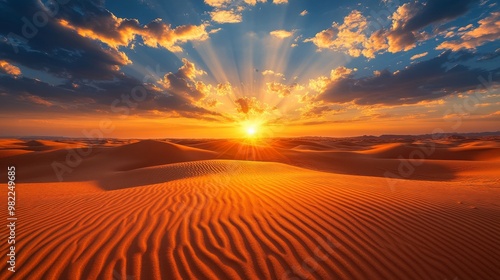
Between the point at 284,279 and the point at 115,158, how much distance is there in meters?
23.8

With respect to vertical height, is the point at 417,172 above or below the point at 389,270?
below

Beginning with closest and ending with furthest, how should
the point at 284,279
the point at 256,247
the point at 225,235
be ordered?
1. the point at 284,279
2. the point at 256,247
3. the point at 225,235

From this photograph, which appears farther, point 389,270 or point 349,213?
point 349,213

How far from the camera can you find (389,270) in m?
2.85

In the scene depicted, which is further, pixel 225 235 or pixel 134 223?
pixel 134 223

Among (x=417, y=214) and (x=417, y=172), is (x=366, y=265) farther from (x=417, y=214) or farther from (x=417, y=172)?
(x=417, y=172)

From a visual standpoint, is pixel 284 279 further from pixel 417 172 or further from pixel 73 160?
pixel 73 160

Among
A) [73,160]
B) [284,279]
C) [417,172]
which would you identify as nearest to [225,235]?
[284,279]

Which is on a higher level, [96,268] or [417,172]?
[96,268]

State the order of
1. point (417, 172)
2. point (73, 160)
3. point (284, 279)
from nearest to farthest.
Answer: point (284, 279) → point (417, 172) → point (73, 160)

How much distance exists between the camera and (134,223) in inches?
165

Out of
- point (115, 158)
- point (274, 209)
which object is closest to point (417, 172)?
point (274, 209)

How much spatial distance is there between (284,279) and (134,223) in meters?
3.01

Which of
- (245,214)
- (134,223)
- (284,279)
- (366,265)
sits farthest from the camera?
(245,214)
